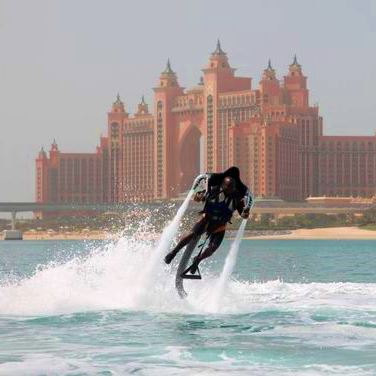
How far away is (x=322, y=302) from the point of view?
28141 mm

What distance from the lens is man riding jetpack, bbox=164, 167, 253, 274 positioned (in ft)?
80.0

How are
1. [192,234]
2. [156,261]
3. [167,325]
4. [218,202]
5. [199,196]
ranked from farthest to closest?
1. [156,261]
2. [192,234]
3. [218,202]
4. [199,196]
5. [167,325]

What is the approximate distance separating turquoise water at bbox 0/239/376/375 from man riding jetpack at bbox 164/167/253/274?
177 cm

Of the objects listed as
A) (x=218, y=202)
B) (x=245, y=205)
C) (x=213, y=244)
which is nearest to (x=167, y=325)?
(x=213, y=244)

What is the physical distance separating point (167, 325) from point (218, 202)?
302cm

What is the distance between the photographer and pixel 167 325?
23578 mm

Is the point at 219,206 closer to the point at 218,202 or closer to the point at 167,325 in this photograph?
the point at 218,202

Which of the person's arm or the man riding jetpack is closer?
the man riding jetpack

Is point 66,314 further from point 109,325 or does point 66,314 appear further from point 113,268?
point 113,268

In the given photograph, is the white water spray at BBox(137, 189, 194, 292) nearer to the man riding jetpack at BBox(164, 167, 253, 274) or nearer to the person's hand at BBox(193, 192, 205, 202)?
the man riding jetpack at BBox(164, 167, 253, 274)

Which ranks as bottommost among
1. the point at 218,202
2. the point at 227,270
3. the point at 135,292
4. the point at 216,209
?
the point at 135,292

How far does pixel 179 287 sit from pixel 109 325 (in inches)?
124

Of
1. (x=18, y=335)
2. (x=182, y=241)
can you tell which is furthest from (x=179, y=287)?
(x=18, y=335)

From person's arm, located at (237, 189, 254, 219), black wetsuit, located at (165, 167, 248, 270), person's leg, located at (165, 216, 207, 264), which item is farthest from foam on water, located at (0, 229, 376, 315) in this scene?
person's arm, located at (237, 189, 254, 219)
